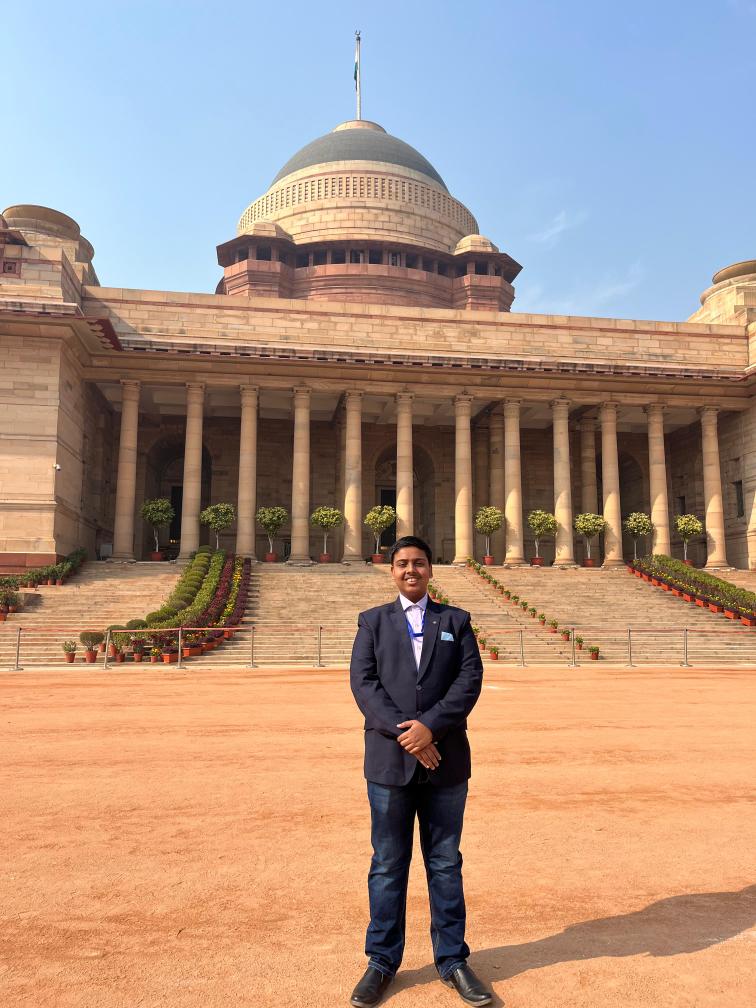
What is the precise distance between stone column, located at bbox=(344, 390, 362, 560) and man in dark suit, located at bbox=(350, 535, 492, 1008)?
33550 mm

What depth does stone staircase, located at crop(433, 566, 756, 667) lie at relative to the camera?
24.6 metres

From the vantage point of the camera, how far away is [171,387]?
3888 cm

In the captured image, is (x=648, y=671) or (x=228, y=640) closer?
(x=648, y=671)

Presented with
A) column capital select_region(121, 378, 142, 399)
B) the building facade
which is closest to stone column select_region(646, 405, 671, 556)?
the building facade

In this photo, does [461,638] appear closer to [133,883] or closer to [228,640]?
[133,883]

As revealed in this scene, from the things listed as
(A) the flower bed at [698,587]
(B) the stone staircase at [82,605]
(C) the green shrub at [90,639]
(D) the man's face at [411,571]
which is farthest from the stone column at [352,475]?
(D) the man's face at [411,571]

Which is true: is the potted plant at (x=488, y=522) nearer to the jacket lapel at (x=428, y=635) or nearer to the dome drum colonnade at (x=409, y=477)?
the dome drum colonnade at (x=409, y=477)

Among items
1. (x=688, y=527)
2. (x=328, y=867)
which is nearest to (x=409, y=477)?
(x=688, y=527)

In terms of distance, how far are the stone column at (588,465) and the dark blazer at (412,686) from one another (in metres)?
40.2

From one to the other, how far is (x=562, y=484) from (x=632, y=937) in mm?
36877

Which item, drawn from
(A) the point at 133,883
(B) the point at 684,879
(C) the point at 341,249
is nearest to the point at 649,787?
(B) the point at 684,879

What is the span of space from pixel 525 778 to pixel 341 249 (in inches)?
2157

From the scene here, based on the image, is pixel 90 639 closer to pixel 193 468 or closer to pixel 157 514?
pixel 157 514

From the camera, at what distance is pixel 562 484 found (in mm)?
40094
